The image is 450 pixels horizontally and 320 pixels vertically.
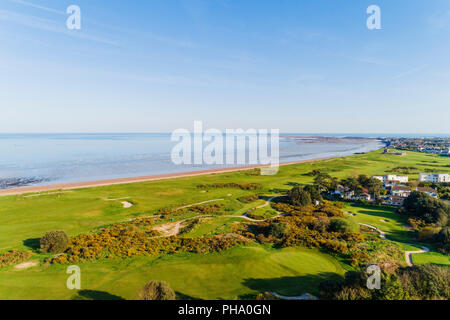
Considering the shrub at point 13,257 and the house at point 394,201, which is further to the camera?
the house at point 394,201

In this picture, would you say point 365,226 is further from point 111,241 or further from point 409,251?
point 111,241

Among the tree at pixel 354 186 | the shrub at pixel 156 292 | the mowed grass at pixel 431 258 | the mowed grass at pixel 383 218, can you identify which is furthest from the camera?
the tree at pixel 354 186

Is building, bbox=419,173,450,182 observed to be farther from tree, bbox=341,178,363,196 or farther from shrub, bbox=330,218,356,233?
shrub, bbox=330,218,356,233

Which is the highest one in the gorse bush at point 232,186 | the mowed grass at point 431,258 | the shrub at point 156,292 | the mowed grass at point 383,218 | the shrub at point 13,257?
the shrub at point 156,292

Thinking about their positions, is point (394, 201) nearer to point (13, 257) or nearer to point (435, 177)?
point (435, 177)

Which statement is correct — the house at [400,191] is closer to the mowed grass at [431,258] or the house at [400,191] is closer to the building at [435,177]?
the building at [435,177]

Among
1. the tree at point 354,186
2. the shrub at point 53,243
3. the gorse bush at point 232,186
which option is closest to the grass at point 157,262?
the shrub at point 53,243
